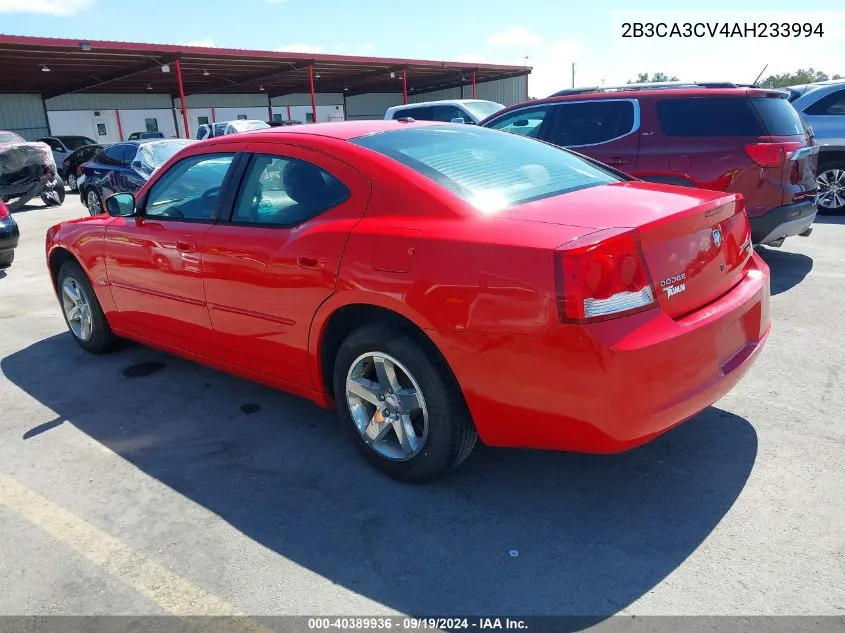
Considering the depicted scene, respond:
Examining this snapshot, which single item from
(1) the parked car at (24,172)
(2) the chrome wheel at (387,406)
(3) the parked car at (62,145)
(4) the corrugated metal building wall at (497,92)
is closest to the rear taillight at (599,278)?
(2) the chrome wheel at (387,406)

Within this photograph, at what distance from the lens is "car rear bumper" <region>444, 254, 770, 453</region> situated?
2311mm

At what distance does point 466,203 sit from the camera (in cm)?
272

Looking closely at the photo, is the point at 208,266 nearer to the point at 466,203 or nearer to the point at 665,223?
the point at 466,203

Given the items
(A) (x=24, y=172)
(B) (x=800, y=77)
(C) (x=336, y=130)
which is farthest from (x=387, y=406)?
(B) (x=800, y=77)

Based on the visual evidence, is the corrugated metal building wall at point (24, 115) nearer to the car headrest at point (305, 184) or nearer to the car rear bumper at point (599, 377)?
the car headrest at point (305, 184)

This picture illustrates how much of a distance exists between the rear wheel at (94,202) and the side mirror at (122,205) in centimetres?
918

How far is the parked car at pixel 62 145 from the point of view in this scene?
22.4m

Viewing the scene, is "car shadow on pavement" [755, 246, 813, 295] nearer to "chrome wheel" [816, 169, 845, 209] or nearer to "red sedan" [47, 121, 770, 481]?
"chrome wheel" [816, 169, 845, 209]

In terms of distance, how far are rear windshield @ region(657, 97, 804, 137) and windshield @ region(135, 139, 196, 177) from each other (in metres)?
8.72

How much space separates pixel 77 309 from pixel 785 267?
6.36 meters

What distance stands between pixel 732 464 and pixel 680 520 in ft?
1.81

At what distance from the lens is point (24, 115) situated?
30.7 meters

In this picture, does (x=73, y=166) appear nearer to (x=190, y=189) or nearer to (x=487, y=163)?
(x=190, y=189)

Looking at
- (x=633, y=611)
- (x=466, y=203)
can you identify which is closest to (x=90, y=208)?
(x=466, y=203)
